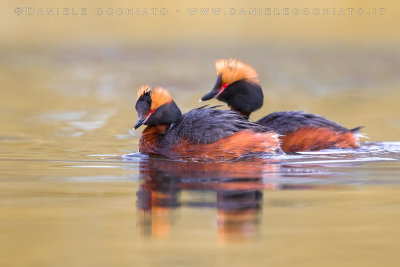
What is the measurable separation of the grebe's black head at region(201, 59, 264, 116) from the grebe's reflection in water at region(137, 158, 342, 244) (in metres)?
2.02

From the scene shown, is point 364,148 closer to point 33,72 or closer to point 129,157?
point 129,157

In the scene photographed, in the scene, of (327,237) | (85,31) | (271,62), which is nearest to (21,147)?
(327,237)

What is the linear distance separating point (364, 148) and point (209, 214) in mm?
4777

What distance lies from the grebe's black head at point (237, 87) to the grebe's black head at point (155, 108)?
1253 mm

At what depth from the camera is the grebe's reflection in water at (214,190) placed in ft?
20.4

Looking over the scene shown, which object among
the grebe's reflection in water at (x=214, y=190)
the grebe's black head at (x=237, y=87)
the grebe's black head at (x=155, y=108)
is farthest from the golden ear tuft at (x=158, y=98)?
the grebe's black head at (x=237, y=87)

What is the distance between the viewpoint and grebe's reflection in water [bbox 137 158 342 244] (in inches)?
245

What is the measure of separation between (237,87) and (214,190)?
13.2 feet

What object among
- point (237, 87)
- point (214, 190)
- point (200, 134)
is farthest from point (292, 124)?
point (214, 190)

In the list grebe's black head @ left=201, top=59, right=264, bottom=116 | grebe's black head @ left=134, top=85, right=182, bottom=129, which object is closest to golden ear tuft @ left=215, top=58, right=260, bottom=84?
grebe's black head @ left=201, top=59, right=264, bottom=116

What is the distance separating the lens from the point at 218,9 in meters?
25.5

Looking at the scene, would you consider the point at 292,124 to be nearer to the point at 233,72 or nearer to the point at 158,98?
the point at 233,72

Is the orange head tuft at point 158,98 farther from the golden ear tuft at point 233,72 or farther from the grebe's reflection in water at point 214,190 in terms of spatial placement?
the golden ear tuft at point 233,72

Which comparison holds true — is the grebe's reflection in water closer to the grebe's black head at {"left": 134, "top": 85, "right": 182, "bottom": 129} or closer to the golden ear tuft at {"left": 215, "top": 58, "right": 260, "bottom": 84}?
the grebe's black head at {"left": 134, "top": 85, "right": 182, "bottom": 129}
